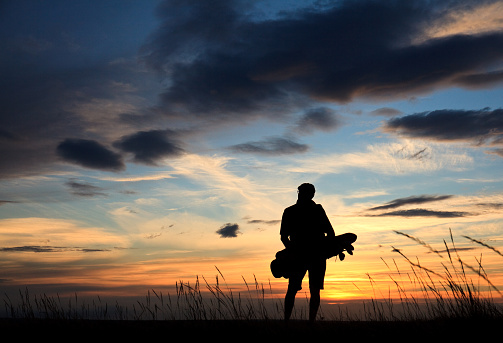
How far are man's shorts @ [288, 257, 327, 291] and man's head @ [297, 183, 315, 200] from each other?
1.04 metres

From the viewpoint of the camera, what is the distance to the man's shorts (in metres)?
7.76

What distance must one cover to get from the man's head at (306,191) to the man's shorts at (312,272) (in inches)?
41.0

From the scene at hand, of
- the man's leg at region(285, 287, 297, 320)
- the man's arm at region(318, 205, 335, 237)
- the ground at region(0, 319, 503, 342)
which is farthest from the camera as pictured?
the man's arm at region(318, 205, 335, 237)

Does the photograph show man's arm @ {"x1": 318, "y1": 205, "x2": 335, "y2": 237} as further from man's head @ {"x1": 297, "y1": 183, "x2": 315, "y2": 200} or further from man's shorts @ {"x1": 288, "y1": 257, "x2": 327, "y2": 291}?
man's shorts @ {"x1": 288, "y1": 257, "x2": 327, "y2": 291}

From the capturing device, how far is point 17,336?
631 cm

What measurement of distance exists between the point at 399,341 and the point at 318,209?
3007 mm

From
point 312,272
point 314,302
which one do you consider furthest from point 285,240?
point 314,302

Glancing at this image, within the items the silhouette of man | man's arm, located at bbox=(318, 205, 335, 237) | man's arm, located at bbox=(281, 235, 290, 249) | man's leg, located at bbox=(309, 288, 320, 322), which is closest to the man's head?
the silhouette of man

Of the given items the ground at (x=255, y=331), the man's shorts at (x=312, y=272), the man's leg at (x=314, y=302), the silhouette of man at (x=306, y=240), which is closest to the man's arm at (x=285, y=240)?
the silhouette of man at (x=306, y=240)

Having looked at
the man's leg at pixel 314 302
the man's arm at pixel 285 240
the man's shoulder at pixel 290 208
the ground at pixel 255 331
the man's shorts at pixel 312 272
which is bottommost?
the ground at pixel 255 331

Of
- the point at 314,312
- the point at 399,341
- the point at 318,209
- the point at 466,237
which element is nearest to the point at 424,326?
the point at 399,341

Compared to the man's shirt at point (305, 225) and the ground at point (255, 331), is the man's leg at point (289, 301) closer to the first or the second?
the man's shirt at point (305, 225)

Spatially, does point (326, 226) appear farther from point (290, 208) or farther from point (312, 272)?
point (312, 272)

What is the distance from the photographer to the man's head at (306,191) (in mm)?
8031
